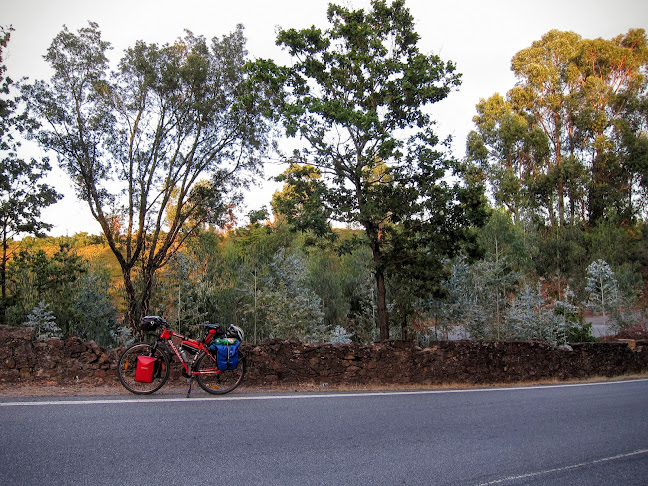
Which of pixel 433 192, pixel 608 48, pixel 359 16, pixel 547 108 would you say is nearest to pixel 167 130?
pixel 359 16

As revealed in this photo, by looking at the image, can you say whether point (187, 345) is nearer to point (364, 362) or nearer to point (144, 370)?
point (144, 370)

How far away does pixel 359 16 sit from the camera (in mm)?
15188

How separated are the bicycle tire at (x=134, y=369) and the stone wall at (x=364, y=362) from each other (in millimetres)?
735

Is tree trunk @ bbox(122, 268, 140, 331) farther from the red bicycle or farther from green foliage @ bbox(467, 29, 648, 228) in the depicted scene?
green foliage @ bbox(467, 29, 648, 228)

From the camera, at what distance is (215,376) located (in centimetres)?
834

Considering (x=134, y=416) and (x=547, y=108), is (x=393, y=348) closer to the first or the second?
(x=134, y=416)

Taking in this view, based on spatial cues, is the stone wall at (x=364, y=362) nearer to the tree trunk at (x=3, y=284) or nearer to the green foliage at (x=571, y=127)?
the tree trunk at (x=3, y=284)

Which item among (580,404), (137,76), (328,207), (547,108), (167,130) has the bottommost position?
(580,404)

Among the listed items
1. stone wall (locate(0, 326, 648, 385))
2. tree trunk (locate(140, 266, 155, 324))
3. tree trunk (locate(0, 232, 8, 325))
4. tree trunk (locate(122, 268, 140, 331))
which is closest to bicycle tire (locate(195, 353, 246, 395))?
stone wall (locate(0, 326, 648, 385))

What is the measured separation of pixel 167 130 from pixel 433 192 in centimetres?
1277

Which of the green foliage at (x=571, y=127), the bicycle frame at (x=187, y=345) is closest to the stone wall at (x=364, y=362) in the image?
the bicycle frame at (x=187, y=345)

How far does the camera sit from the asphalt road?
13.7 ft

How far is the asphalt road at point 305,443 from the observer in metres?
4.18

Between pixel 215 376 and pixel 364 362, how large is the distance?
3.84 metres
